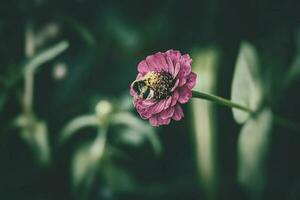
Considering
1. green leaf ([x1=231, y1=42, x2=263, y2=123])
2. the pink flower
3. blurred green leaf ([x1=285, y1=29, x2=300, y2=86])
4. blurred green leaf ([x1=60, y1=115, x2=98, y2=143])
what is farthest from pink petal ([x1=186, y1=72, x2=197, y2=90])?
blurred green leaf ([x1=60, y1=115, x2=98, y2=143])

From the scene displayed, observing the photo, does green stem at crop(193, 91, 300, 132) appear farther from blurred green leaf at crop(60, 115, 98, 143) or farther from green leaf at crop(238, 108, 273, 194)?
blurred green leaf at crop(60, 115, 98, 143)

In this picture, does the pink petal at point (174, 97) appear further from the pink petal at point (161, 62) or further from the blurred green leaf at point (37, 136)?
the blurred green leaf at point (37, 136)

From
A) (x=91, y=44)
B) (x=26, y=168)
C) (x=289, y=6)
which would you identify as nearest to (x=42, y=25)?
(x=91, y=44)

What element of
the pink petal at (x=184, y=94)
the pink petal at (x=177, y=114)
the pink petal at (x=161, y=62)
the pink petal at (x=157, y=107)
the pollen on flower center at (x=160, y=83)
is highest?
the pink petal at (x=161, y=62)

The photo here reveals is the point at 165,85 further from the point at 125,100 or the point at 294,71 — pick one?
the point at 125,100

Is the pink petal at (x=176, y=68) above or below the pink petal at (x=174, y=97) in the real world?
above

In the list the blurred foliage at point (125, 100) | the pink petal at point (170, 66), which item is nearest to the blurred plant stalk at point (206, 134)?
the blurred foliage at point (125, 100)
